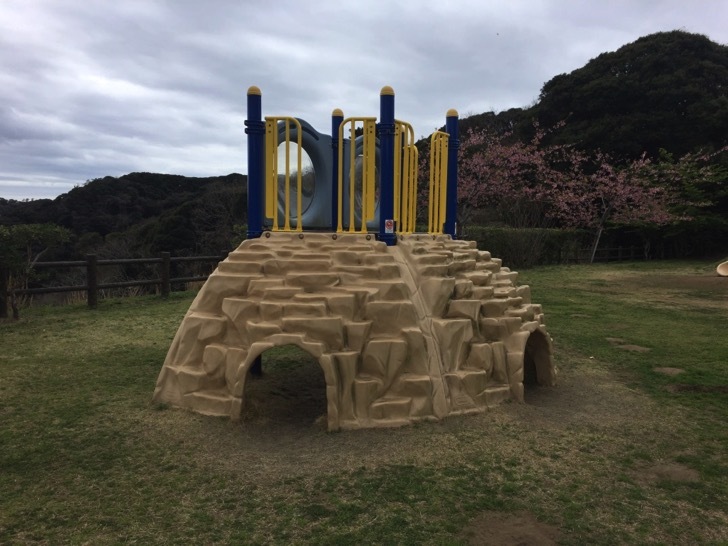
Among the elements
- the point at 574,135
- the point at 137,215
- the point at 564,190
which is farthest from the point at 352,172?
the point at 574,135

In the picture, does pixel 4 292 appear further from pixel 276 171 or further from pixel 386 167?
pixel 386 167

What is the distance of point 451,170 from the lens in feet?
21.1

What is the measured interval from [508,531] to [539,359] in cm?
306

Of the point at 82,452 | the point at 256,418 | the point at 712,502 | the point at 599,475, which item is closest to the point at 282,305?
the point at 256,418

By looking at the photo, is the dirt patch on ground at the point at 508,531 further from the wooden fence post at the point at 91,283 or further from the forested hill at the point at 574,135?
the forested hill at the point at 574,135

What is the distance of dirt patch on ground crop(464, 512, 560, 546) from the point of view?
9.52ft

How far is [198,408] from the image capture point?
4.70 metres

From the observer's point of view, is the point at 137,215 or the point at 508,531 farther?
the point at 137,215

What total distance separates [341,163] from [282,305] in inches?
65.1

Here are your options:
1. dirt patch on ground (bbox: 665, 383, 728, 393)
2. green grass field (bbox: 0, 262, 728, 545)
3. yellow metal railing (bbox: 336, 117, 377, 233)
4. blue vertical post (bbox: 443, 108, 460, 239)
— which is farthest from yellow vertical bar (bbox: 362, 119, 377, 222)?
dirt patch on ground (bbox: 665, 383, 728, 393)

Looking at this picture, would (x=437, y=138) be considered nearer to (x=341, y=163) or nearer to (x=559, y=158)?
(x=341, y=163)

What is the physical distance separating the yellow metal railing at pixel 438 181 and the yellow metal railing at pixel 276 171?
1.54m

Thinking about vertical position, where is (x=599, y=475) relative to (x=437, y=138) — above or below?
below

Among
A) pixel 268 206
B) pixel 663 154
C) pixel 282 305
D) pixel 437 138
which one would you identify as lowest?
pixel 282 305
